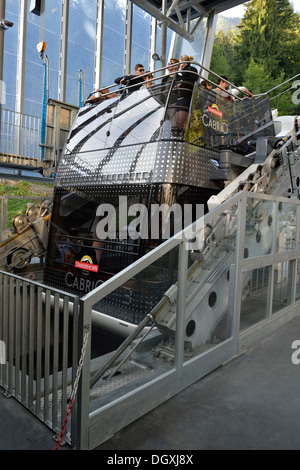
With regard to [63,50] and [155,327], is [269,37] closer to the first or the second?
[63,50]

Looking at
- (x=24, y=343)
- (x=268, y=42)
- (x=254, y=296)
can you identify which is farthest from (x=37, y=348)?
(x=268, y=42)

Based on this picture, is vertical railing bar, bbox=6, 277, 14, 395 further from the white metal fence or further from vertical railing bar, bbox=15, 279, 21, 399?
the white metal fence

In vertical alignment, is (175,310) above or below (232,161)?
below

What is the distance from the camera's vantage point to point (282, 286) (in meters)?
4.61

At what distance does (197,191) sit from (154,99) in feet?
4.80

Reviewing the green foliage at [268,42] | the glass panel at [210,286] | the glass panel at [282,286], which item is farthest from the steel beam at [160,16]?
the green foliage at [268,42]

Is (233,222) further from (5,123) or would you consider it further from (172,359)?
(5,123)

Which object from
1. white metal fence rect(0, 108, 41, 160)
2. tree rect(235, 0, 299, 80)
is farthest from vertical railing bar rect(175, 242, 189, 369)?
tree rect(235, 0, 299, 80)

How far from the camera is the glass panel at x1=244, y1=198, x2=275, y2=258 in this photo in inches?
143

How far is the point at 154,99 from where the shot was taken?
5000 mm

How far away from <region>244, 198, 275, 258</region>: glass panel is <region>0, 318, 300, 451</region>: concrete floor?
1.19 metres
